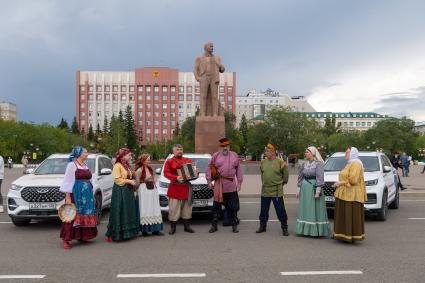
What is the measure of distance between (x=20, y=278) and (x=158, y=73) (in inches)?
4937

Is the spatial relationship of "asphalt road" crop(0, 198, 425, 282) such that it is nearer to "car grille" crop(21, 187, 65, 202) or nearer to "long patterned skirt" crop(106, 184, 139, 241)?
"long patterned skirt" crop(106, 184, 139, 241)

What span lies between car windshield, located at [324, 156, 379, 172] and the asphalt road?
7.92 ft

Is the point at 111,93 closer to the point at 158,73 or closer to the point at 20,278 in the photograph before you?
the point at 158,73

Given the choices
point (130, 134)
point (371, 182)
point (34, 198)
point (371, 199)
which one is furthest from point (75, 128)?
point (371, 199)

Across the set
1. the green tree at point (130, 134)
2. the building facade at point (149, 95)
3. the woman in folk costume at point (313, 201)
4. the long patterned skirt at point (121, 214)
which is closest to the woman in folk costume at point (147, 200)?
the long patterned skirt at point (121, 214)

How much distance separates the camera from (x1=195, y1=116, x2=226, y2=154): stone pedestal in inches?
920

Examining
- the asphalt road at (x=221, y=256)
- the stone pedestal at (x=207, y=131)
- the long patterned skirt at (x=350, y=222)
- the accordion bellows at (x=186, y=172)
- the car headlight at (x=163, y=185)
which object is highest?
the stone pedestal at (x=207, y=131)

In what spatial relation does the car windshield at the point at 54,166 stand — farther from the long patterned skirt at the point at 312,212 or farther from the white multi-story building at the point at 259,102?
the white multi-story building at the point at 259,102

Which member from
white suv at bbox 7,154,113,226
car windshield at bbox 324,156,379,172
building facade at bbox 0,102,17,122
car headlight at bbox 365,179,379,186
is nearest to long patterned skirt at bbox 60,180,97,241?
white suv at bbox 7,154,113,226

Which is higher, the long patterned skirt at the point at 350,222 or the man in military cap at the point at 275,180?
the man in military cap at the point at 275,180

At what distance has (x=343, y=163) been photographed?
498 inches

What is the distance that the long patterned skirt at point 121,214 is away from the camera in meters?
8.35

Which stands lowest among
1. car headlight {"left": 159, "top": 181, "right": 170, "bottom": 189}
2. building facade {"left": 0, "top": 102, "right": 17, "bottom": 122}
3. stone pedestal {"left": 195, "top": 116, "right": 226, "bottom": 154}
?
car headlight {"left": 159, "top": 181, "right": 170, "bottom": 189}

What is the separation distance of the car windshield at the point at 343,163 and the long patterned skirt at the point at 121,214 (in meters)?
5.99
